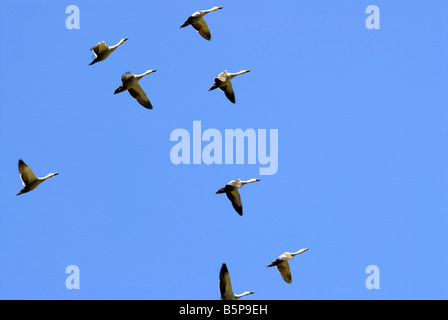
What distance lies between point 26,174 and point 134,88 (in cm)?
440

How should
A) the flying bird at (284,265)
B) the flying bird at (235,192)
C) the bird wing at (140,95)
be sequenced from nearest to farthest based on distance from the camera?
the flying bird at (284,265), the flying bird at (235,192), the bird wing at (140,95)

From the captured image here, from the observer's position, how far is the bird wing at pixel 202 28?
29.3 metres

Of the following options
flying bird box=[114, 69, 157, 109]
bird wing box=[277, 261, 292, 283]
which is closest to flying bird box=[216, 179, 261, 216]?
bird wing box=[277, 261, 292, 283]

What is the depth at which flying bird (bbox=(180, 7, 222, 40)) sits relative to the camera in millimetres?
28750

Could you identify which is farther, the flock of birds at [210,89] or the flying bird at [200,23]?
the flying bird at [200,23]

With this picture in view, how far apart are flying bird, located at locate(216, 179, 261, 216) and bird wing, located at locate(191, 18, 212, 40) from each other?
4828mm

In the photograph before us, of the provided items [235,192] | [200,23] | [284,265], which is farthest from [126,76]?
[284,265]

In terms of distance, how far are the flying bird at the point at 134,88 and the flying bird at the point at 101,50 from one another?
924 millimetres

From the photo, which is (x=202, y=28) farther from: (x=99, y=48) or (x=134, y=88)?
(x=99, y=48)

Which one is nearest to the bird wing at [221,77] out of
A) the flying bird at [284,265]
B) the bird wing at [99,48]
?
the bird wing at [99,48]

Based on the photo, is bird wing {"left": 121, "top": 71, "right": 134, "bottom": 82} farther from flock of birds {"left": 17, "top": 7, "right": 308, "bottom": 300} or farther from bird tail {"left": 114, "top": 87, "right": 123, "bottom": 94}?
bird tail {"left": 114, "top": 87, "right": 123, "bottom": 94}

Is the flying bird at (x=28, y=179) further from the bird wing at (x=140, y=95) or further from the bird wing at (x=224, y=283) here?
the bird wing at (x=224, y=283)
